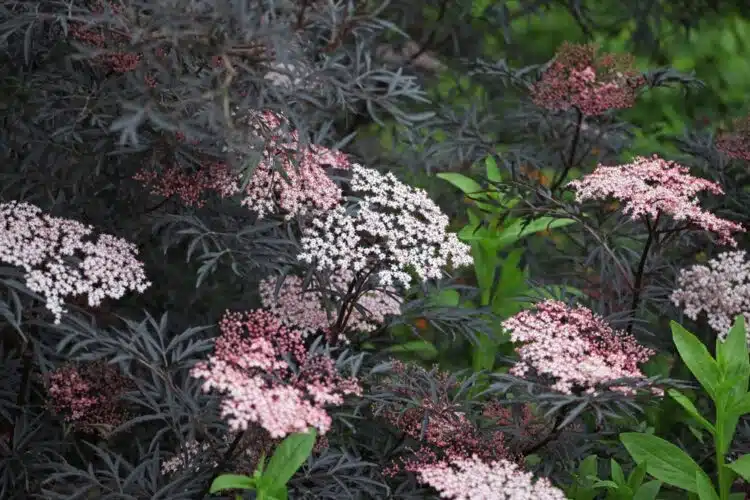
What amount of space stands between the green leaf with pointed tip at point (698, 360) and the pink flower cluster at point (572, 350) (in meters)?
0.08

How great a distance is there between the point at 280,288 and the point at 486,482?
1.85 feet

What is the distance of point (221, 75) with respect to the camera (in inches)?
55.8

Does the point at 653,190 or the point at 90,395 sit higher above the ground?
the point at 653,190

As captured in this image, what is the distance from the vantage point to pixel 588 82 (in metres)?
1.96

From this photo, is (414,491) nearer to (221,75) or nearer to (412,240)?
(412,240)

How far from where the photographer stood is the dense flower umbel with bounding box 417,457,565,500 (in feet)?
4.25

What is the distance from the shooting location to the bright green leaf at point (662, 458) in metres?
1.51

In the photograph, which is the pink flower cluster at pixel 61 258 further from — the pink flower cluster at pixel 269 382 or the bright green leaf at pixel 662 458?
the bright green leaf at pixel 662 458

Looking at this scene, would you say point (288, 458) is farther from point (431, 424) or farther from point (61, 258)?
point (61, 258)

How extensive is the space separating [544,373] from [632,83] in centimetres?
83

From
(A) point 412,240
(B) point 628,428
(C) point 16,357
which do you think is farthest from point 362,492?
(C) point 16,357

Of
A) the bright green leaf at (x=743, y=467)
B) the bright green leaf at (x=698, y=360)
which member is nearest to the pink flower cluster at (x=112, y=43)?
the bright green leaf at (x=698, y=360)

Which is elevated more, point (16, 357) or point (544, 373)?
point (544, 373)

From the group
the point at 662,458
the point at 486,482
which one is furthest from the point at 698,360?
the point at 486,482
